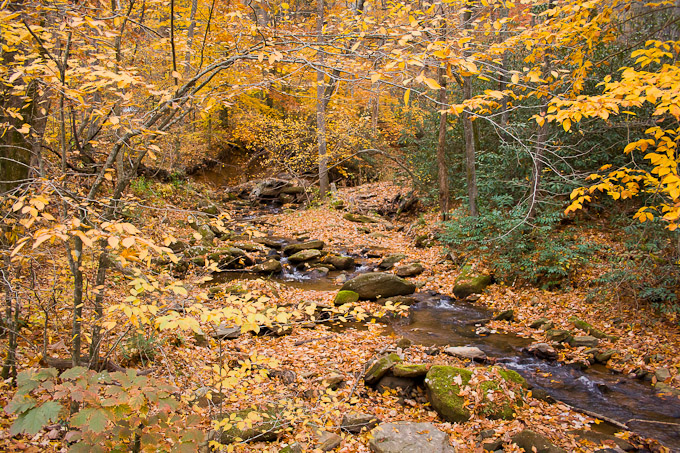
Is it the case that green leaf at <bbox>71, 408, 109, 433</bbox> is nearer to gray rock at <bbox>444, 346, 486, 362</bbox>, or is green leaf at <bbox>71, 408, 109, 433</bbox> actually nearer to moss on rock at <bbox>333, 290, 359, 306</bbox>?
gray rock at <bbox>444, 346, 486, 362</bbox>

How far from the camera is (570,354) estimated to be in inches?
253

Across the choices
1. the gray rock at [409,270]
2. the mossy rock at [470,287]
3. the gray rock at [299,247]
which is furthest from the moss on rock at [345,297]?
the gray rock at [299,247]

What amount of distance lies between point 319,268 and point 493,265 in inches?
184

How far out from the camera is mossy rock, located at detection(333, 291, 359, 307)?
28.2ft

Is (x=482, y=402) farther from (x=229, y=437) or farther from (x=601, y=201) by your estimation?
(x=601, y=201)

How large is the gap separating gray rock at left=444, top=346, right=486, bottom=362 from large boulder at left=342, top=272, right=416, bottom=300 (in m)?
2.62

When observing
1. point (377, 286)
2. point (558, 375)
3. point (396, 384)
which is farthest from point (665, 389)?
point (377, 286)

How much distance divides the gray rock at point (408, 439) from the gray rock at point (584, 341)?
3.65 m

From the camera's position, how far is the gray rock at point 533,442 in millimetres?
4102

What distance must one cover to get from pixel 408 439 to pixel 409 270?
21.5ft

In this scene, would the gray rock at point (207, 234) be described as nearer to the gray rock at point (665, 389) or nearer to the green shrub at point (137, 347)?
A: the green shrub at point (137, 347)

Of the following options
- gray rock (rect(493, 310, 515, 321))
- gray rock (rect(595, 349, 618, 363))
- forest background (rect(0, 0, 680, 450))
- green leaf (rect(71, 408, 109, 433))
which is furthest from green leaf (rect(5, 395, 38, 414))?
gray rock (rect(493, 310, 515, 321))

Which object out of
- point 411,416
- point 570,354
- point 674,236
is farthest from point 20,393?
point 674,236

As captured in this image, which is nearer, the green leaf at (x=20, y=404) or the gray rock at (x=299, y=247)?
the green leaf at (x=20, y=404)
